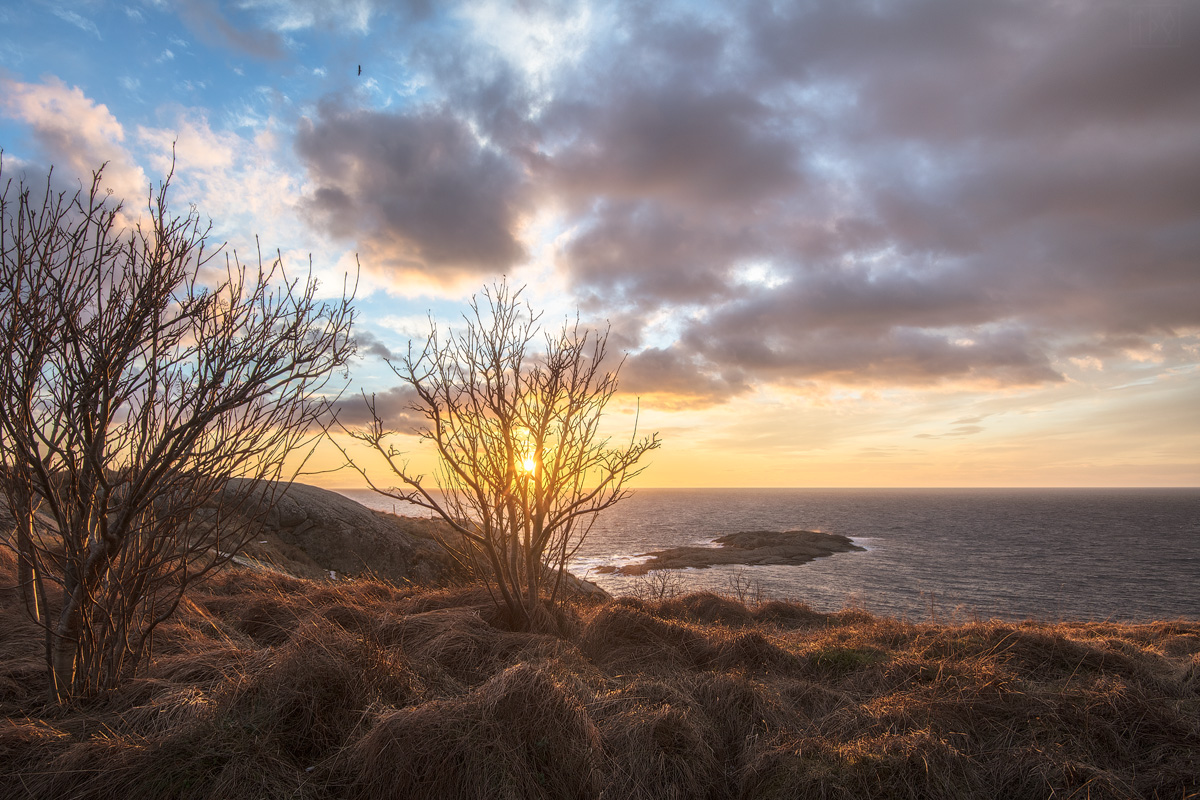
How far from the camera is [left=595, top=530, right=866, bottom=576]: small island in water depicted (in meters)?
40.6

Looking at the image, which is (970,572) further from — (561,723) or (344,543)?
(561,723)

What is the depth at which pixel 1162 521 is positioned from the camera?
81438 millimetres

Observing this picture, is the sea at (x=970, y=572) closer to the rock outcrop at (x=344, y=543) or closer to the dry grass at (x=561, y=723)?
the rock outcrop at (x=344, y=543)

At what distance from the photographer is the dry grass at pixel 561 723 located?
312 centimetres

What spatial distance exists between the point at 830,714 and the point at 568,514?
3224mm

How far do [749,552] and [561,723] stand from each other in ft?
152

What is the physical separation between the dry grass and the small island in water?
109ft

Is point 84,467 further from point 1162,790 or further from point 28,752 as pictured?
point 1162,790

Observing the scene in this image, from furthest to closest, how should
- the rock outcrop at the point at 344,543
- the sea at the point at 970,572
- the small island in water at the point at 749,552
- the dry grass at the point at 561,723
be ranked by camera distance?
the small island in water at the point at 749,552, the sea at the point at 970,572, the rock outcrop at the point at 344,543, the dry grass at the point at 561,723

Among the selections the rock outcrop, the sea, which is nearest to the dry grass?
the sea

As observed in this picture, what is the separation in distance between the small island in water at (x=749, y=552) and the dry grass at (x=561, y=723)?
109ft

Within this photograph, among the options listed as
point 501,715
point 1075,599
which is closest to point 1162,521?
point 1075,599

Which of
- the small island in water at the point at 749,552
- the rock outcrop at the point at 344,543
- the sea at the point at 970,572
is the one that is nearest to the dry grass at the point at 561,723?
the sea at the point at 970,572

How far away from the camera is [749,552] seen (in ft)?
154
